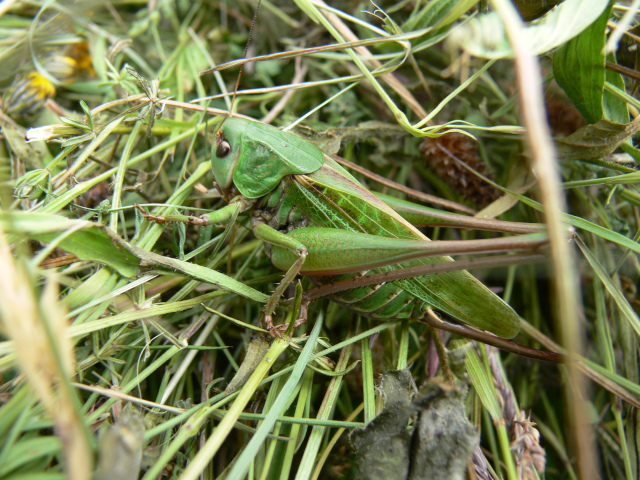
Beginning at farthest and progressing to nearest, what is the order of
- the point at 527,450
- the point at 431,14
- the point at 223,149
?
1. the point at 431,14
2. the point at 223,149
3. the point at 527,450

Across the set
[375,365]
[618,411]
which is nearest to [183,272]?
[375,365]

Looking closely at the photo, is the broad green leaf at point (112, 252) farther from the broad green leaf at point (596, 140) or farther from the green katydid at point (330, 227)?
the broad green leaf at point (596, 140)

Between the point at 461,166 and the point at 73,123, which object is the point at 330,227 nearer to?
the point at 461,166

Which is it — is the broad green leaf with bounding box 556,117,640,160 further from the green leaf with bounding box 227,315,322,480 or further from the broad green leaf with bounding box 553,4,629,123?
the green leaf with bounding box 227,315,322,480

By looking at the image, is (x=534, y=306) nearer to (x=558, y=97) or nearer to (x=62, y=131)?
(x=558, y=97)

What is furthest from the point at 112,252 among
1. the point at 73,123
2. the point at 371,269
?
the point at 371,269
